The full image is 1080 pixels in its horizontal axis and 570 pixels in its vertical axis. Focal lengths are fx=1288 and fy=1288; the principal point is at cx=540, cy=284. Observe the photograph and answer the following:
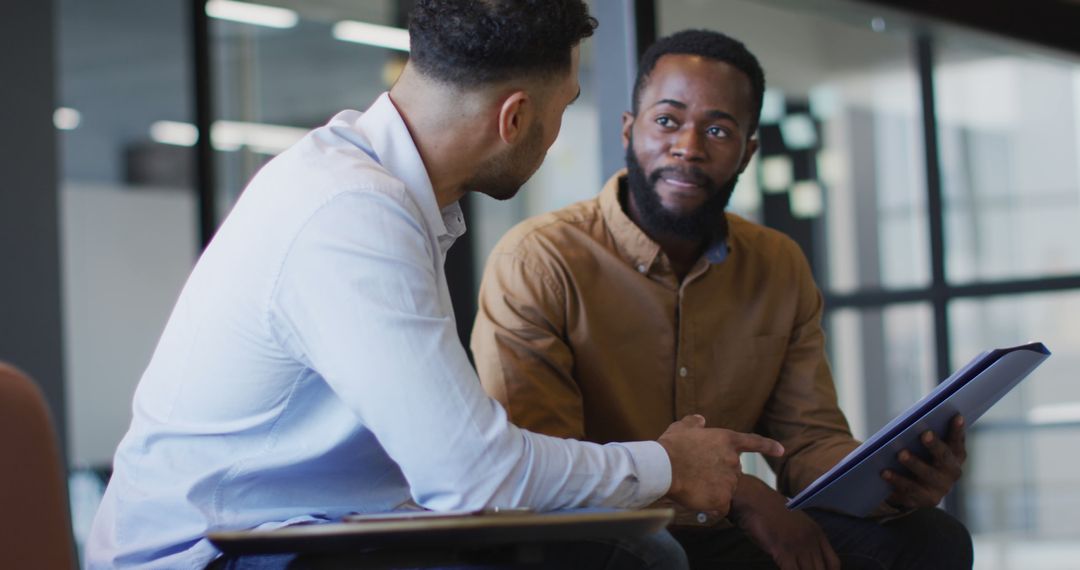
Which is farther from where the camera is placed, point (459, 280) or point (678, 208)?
point (459, 280)

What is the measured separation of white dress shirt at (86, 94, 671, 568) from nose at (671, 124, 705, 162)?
800mm

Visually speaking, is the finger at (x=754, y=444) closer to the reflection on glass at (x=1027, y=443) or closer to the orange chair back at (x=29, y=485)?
the orange chair back at (x=29, y=485)

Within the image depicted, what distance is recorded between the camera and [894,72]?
527 centimetres

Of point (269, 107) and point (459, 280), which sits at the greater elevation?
point (269, 107)

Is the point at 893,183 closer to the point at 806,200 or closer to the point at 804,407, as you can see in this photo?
the point at 806,200

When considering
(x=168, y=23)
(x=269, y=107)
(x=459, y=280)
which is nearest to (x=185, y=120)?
(x=168, y=23)

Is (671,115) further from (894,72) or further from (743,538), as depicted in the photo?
(894,72)

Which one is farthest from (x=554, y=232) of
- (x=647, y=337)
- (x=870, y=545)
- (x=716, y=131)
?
(x=870, y=545)

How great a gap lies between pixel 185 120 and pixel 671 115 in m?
8.14

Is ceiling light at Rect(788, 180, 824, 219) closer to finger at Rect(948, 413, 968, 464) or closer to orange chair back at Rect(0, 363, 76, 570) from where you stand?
finger at Rect(948, 413, 968, 464)

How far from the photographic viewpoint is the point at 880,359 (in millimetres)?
5234

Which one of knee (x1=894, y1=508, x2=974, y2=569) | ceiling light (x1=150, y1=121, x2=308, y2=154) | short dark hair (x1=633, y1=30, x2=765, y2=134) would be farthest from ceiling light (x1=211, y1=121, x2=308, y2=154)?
knee (x1=894, y1=508, x2=974, y2=569)

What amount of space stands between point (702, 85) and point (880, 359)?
124 inches

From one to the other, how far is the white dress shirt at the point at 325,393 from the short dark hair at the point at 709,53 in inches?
35.0
